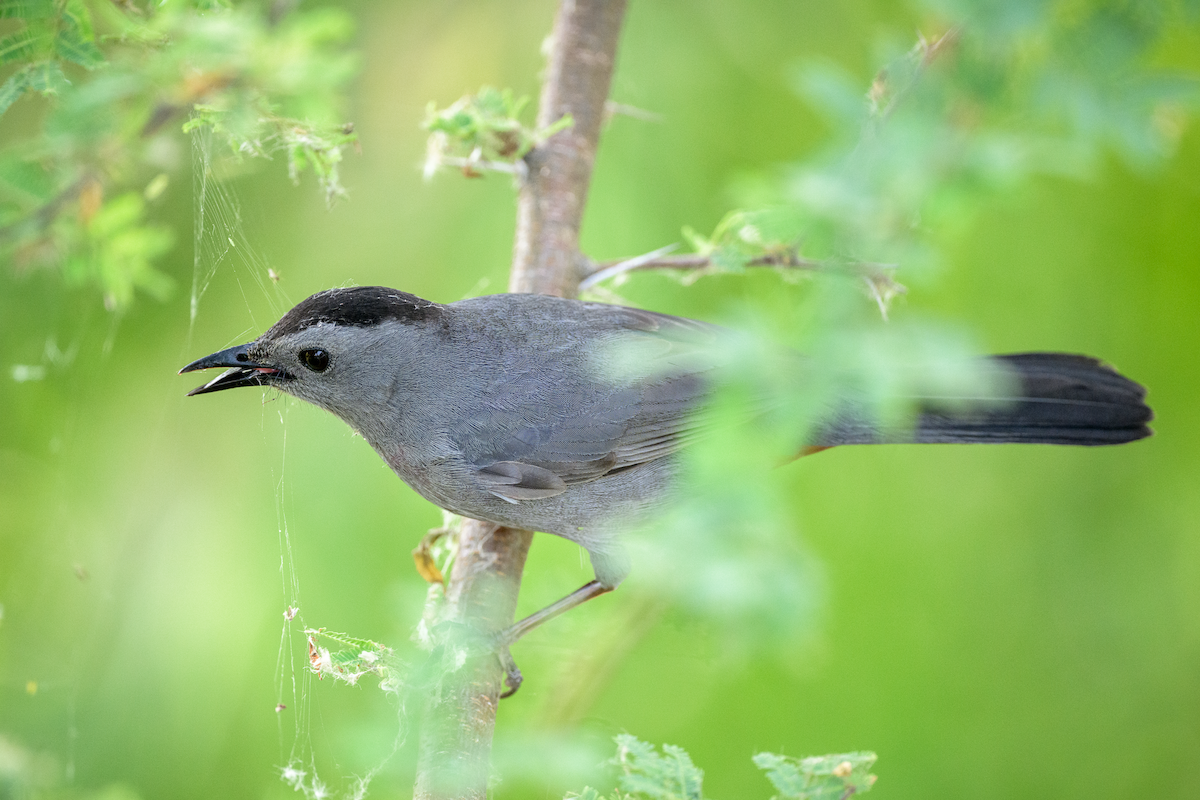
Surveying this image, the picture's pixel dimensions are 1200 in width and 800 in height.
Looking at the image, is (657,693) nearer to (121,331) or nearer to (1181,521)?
(1181,521)

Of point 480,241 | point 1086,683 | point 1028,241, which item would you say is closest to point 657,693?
point 1086,683

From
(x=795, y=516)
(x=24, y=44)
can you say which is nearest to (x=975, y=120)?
(x=24, y=44)

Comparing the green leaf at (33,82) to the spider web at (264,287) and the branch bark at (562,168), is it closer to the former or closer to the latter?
the spider web at (264,287)

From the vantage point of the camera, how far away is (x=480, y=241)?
12.4ft

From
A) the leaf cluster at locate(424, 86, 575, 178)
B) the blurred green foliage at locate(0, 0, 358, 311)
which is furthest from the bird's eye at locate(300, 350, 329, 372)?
the leaf cluster at locate(424, 86, 575, 178)

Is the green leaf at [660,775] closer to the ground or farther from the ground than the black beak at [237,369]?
closer to the ground

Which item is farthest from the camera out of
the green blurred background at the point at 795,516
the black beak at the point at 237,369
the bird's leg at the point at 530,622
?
the green blurred background at the point at 795,516

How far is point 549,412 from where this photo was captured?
8.46 feet

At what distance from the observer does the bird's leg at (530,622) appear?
2.60m

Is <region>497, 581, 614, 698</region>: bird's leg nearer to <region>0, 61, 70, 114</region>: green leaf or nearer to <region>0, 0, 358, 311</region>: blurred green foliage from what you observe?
<region>0, 0, 358, 311</region>: blurred green foliage

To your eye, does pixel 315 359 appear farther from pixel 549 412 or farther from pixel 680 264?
pixel 680 264

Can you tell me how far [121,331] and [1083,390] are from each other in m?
3.33

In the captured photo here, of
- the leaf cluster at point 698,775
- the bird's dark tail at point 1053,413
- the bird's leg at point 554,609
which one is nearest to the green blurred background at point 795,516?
the bird's leg at point 554,609

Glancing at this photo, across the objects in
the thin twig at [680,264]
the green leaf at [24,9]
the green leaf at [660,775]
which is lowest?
the green leaf at [660,775]
